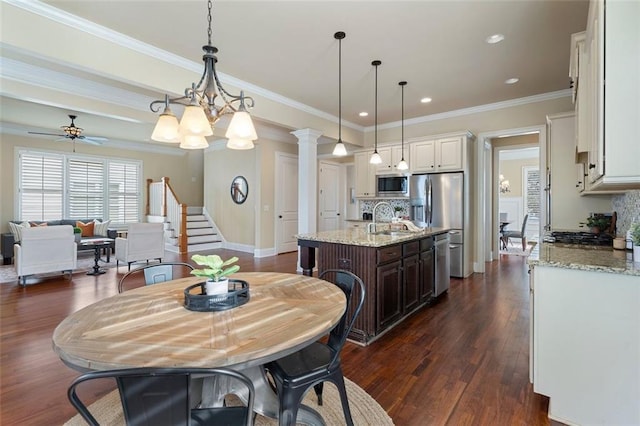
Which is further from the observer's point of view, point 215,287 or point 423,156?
point 423,156

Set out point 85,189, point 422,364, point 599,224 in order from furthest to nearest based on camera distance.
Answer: point 85,189, point 599,224, point 422,364

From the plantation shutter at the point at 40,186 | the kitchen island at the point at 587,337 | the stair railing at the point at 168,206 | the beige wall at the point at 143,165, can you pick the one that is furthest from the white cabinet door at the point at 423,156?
the plantation shutter at the point at 40,186

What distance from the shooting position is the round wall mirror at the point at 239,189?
7.70 m

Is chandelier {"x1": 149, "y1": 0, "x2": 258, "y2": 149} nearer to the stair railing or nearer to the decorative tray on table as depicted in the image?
the decorative tray on table

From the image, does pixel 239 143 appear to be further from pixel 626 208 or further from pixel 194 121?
pixel 626 208

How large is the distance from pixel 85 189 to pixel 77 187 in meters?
0.18

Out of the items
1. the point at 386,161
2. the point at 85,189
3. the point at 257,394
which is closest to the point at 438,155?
the point at 386,161

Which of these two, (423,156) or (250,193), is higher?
(423,156)

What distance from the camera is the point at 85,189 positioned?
26.7 feet

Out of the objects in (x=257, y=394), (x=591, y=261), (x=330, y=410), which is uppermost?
(x=591, y=261)

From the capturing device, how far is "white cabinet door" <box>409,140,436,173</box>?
17.4 ft

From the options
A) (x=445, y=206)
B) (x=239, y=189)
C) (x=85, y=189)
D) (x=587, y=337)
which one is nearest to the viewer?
(x=587, y=337)

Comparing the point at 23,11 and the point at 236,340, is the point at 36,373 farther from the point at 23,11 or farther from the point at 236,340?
the point at 23,11

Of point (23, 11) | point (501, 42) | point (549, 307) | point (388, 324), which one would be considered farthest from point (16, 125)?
point (549, 307)
